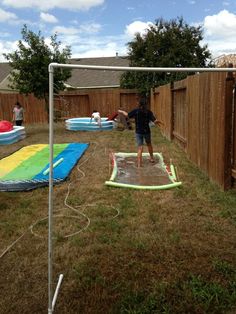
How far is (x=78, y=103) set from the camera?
2605 centimetres

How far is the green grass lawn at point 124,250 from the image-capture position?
323 centimetres

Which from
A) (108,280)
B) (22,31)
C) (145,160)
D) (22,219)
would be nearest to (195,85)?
(145,160)

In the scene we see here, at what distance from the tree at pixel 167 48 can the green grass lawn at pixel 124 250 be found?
78.9 ft

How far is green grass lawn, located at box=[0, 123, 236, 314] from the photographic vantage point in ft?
10.6

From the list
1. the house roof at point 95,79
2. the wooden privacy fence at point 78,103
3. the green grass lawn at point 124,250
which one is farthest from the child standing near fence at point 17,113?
the house roof at point 95,79

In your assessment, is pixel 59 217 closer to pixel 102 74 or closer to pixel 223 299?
pixel 223 299

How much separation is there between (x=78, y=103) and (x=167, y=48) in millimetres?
10740

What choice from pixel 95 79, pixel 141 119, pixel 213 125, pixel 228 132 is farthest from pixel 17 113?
pixel 95 79

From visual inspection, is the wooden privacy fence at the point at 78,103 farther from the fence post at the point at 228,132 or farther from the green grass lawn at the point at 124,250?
the fence post at the point at 228,132

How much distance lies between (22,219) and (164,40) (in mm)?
29367

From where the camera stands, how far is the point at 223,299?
319cm

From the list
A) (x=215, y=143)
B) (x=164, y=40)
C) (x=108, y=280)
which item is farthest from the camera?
Result: (x=164, y=40)

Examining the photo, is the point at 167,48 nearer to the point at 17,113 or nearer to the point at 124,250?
the point at 17,113

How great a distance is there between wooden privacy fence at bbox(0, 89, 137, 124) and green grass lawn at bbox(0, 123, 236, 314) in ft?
61.8
